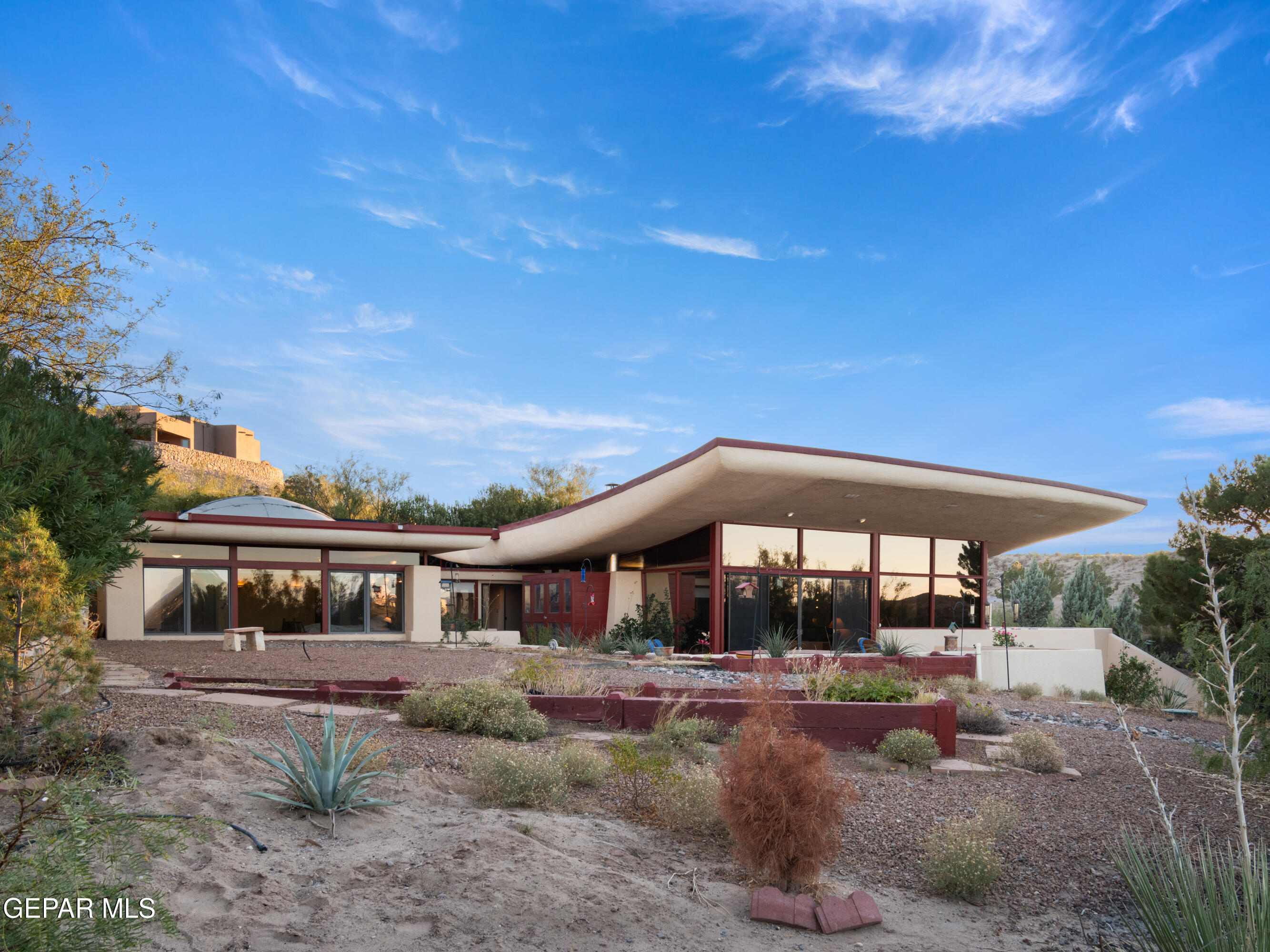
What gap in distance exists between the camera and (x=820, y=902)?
438 cm

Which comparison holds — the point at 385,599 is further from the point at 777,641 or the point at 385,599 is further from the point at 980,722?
the point at 980,722

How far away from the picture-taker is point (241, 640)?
17953 millimetres

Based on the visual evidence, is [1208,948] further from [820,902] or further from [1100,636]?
[1100,636]

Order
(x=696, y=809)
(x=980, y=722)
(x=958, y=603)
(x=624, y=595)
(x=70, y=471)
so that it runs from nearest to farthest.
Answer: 1. (x=696, y=809)
2. (x=70, y=471)
3. (x=980, y=722)
4. (x=958, y=603)
5. (x=624, y=595)

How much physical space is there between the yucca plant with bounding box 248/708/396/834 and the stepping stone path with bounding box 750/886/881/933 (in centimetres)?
249

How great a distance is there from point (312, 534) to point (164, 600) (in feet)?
14.3

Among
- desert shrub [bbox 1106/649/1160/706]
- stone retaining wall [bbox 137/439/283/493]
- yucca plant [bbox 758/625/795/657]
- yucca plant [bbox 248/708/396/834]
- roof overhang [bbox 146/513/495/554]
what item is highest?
stone retaining wall [bbox 137/439/283/493]

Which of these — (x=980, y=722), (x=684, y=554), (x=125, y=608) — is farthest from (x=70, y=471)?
(x=684, y=554)

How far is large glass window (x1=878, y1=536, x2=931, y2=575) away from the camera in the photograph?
2227 centimetres

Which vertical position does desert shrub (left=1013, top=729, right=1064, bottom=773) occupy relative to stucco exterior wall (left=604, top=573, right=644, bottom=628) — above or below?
below

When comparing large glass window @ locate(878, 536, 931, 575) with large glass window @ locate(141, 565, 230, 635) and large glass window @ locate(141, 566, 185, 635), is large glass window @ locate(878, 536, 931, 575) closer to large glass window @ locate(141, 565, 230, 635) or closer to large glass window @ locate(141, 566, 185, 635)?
large glass window @ locate(141, 565, 230, 635)

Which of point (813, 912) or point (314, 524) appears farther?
point (314, 524)

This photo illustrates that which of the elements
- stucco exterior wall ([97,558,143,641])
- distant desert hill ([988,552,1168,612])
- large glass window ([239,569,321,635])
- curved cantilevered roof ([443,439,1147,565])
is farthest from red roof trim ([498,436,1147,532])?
distant desert hill ([988,552,1168,612])

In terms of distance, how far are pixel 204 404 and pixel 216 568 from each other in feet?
37.6
